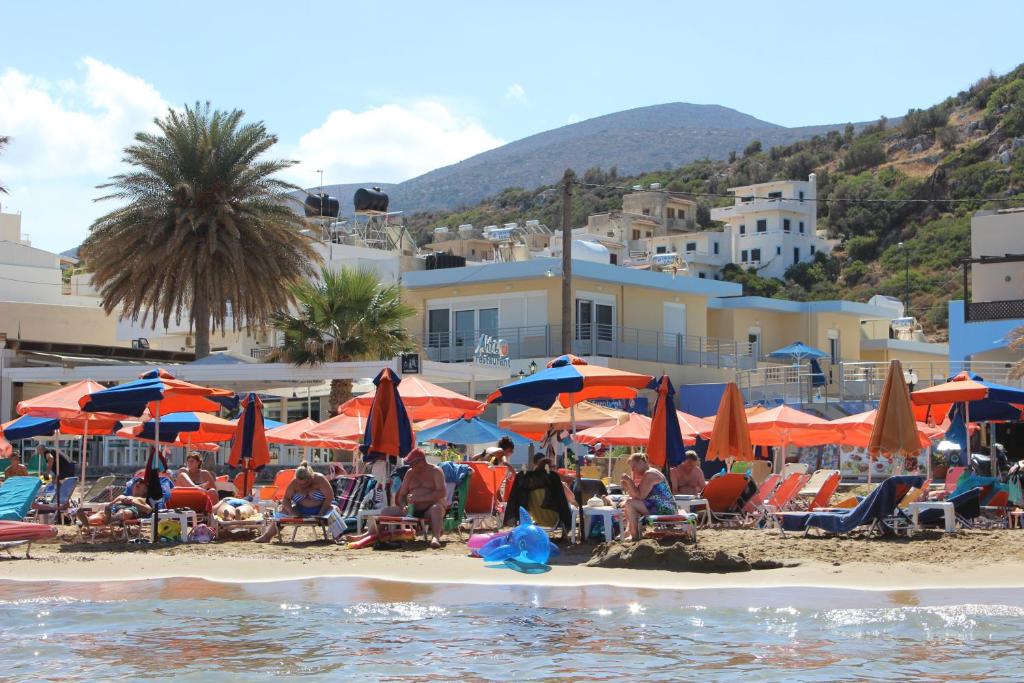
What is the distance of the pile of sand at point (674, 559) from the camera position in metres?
14.1

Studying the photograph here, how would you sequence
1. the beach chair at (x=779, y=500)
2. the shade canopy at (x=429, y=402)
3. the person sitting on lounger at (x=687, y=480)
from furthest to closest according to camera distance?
the shade canopy at (x=429, y=402) → the person sitting on lounger at (x=687, y=480) → the beach chair at (x=779, y=500)

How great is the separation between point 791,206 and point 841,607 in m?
89.8

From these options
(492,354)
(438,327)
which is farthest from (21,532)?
(438,327)

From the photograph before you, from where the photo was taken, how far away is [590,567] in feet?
47.1

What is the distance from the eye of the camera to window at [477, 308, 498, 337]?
38.9m

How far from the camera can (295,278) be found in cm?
3172

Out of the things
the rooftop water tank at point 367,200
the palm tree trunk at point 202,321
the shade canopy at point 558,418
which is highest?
the rooftop water tank at point 367,200

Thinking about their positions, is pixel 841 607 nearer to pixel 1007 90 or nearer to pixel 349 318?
pixel 349 318

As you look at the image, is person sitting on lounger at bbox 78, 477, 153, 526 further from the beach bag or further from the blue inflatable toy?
the blue inflatable toy

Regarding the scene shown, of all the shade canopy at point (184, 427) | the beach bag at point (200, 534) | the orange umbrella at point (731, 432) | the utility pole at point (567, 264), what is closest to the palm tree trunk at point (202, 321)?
the shade canopy at point (184, 427)

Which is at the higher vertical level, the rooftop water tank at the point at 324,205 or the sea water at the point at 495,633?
the rooftop water tank at the point at 324,205

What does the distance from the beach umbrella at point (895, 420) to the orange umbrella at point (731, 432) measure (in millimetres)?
2162

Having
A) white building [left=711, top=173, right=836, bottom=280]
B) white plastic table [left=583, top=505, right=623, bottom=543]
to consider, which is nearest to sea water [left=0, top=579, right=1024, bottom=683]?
white plastic table [left=583, top=505, right=623, bottom=543]

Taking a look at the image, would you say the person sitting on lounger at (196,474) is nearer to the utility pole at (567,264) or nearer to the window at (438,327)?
the utility pole at (567,264)
